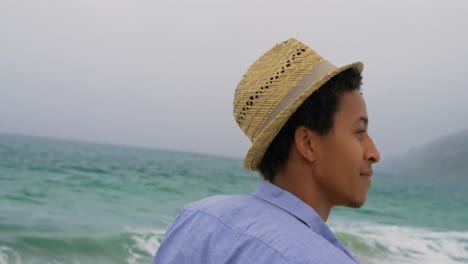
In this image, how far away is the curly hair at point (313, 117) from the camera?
3.90 feet

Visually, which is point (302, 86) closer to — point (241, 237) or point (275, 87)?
point (275, 87)

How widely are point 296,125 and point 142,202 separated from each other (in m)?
14.9

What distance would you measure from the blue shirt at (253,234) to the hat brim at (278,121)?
10 centimetres

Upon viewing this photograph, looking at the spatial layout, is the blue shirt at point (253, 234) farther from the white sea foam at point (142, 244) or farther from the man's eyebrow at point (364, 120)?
the white sea foam at point (142, 244)

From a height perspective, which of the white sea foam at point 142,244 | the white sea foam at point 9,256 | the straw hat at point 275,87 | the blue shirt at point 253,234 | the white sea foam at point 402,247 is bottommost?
the white sea foam at point 402,247

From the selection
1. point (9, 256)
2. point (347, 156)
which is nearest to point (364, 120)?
point (347, 156)

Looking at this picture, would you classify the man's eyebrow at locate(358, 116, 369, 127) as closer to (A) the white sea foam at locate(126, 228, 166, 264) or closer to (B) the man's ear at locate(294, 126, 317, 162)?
(B) the man's ear at locate(294, 126, 317, 162)

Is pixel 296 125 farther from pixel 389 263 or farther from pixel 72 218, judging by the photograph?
pixel 72 218

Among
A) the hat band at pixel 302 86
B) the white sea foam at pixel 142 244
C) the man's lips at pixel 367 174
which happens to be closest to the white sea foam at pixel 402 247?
the white sea foam at pixel 142 244

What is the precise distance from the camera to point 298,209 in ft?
3.57

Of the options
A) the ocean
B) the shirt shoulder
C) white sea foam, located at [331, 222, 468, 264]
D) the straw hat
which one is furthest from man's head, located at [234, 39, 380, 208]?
white sea foam, located at [331, 222, 468, 264]

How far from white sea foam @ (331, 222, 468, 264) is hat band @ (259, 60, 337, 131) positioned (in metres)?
7.71

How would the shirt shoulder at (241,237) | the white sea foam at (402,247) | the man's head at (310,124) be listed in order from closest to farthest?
the shirt shoulder at (241,237)
the man's head at (310,124)
the white sea foam at (402,247)

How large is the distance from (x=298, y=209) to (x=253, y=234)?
0.50ft
